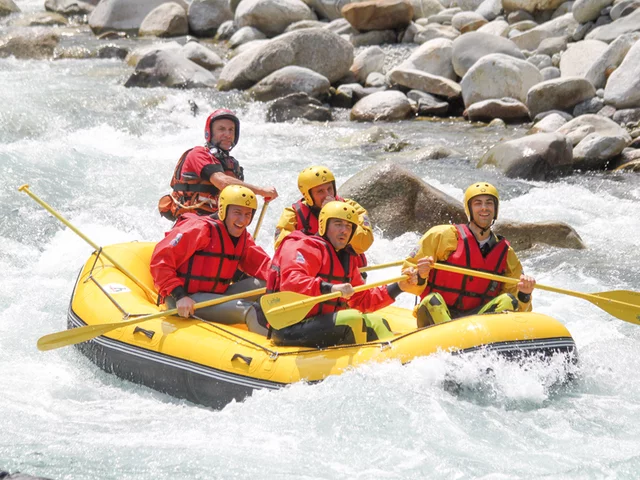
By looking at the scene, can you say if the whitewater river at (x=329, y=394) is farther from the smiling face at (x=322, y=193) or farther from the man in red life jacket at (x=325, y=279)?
the smiling face at (x=322, y=193)

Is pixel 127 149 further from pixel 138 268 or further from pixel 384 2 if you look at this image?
pixel 384 2

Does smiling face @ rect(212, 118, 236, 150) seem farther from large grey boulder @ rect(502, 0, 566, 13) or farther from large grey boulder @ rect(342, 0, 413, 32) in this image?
large grey boulder @ rect(502, 0, 566, 13)

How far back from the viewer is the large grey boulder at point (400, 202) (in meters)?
8.78

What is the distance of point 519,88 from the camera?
1348cm

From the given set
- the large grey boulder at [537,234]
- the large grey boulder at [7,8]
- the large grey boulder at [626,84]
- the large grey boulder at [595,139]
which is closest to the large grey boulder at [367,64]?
the large grey boulder at [626,84]

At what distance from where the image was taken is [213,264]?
5.76 metres

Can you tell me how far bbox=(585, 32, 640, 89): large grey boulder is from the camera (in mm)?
13086

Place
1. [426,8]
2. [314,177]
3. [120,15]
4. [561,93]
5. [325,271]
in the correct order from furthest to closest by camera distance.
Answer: [120,15], [426,8], [561,93], [314,177], [325,271]

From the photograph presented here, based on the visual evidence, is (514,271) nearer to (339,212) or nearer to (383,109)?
(339,212)

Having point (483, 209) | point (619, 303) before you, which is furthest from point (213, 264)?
point (619, 303)

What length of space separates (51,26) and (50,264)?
13220 mm

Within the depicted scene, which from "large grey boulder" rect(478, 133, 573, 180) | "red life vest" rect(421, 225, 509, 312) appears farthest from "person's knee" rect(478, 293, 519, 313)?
"large grey boulder" rect(478, 133, 573, 180)

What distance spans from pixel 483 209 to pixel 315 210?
49.6 inches

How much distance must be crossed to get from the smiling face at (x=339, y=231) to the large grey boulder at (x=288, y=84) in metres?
8.89
